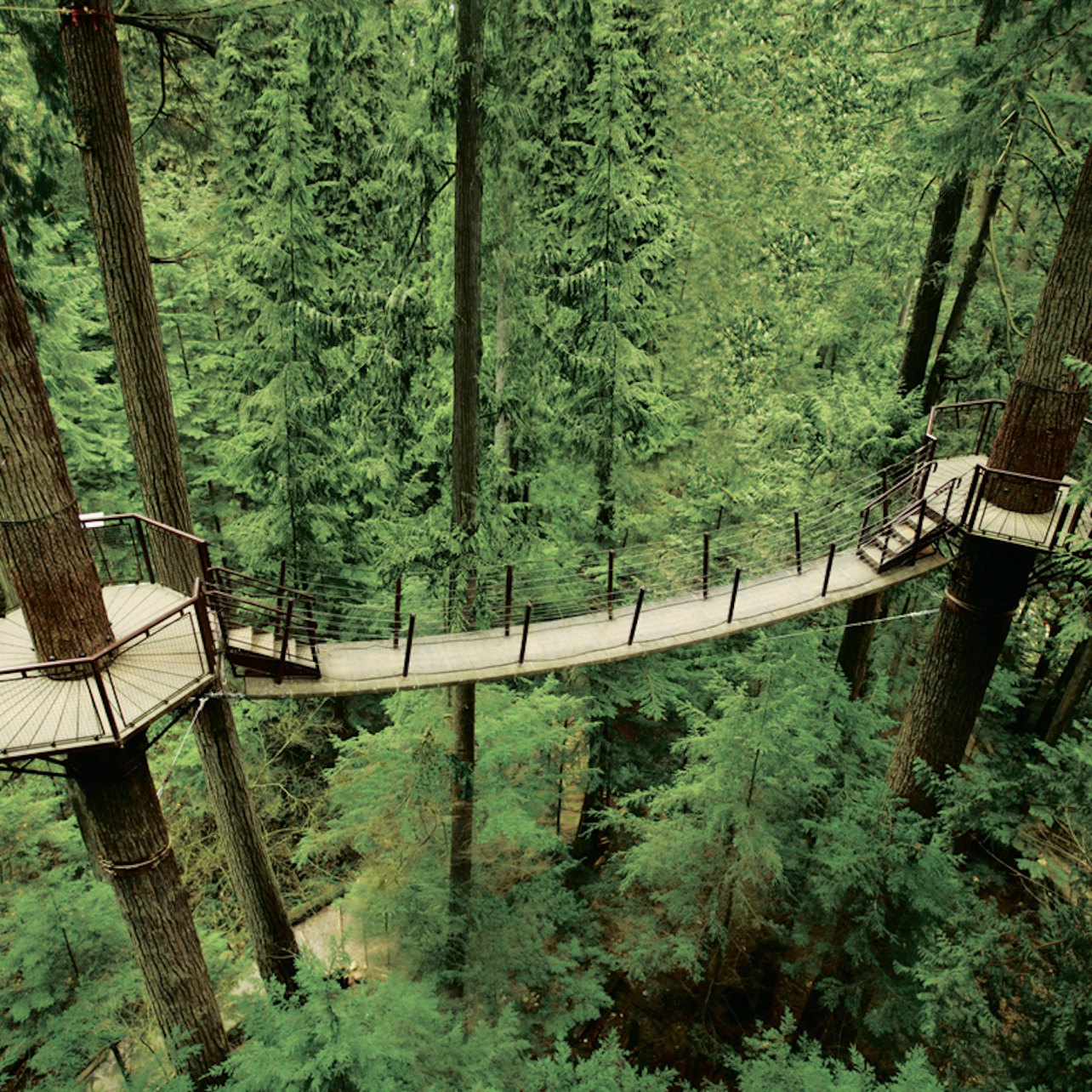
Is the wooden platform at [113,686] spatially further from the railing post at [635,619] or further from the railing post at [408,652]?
the railing post at [635,619]

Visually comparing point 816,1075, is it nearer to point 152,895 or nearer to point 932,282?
point 152,895

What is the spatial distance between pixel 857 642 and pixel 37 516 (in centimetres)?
1071

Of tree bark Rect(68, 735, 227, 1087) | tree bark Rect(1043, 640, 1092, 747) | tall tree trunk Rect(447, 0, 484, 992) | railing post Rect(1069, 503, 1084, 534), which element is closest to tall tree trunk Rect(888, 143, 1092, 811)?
railing post Rect(1069, 503, 1084, 534)

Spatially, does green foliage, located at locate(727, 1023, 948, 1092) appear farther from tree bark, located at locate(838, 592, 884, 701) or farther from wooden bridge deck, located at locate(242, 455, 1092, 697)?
tree bark, located at locate(838, 592, 884, 701)

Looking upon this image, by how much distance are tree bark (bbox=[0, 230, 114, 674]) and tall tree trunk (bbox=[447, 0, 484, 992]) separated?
3096mm

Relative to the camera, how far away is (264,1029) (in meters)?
5.33

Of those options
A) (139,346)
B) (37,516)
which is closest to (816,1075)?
(37,516)

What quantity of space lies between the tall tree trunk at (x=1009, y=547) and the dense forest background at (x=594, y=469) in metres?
0.66

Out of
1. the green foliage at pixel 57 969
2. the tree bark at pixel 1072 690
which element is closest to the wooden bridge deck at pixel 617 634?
the green foliage at pixel 57 969

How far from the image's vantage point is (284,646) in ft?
18.7

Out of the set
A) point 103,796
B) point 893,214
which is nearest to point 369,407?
point 103,796

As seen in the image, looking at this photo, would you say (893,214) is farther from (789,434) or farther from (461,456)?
(461,456)

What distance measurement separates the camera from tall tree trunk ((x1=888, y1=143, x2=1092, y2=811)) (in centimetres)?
647

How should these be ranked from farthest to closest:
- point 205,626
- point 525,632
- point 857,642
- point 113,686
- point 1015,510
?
point 857,642 → point 1015,510 → point 525,632 → point 205,626 → point 113,686
